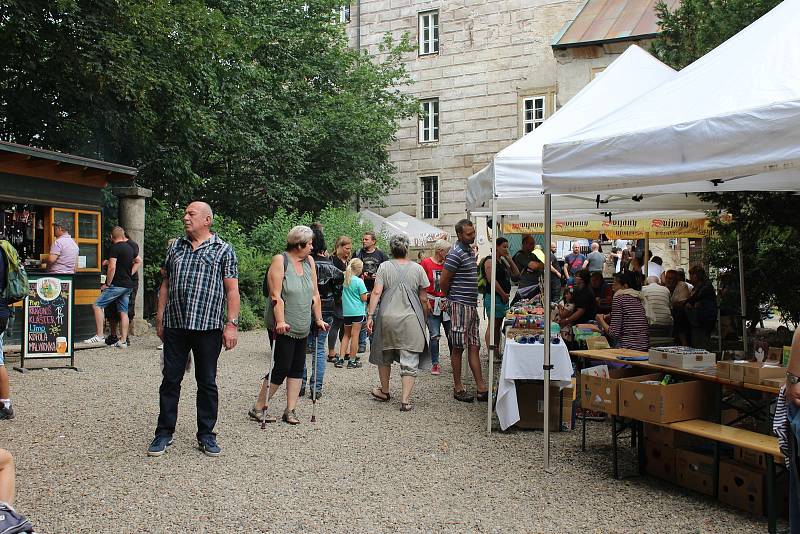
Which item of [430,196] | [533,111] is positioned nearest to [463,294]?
[533,111]

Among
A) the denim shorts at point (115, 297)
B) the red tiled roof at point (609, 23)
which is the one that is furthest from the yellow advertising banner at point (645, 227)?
the red tiled roof at point (609, 23)

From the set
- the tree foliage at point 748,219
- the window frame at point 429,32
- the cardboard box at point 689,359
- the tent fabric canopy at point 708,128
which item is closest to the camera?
the tent fabric canopy at point 708,128

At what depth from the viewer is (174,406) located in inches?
253

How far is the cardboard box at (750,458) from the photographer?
5141mm

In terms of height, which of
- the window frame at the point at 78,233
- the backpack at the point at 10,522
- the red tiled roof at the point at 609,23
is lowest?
the backpack at the point at 10,522

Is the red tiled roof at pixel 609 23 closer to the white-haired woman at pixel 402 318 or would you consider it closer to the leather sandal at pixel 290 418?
the white-haired woman at pixel 402 318

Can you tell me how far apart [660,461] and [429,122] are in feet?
93.2

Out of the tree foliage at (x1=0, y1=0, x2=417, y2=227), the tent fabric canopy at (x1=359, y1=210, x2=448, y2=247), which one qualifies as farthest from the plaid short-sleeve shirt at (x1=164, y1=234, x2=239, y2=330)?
the tent fabric canopy at (x1=359, y1=210, x2=448, y2=247)

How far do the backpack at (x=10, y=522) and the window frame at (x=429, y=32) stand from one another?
30903 millimetres

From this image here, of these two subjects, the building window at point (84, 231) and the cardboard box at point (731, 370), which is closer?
the cardboard box at point (731, 370)

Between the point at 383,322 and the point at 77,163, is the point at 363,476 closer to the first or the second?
the point at 383,322

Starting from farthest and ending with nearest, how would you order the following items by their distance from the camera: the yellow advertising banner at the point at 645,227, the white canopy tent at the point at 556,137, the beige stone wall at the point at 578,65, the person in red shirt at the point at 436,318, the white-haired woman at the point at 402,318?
the beige stone wall at the point at 578,65
the yellow advertising banner at the point at 645,227
the person in red shirt at the point at 436,318
the white-haired woman at the point at 402,318
the white canopy tent at the point at 556,137

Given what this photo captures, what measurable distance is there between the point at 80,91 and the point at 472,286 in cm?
1071

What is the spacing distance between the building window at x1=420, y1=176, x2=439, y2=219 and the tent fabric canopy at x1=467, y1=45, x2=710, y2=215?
76.6 feet
